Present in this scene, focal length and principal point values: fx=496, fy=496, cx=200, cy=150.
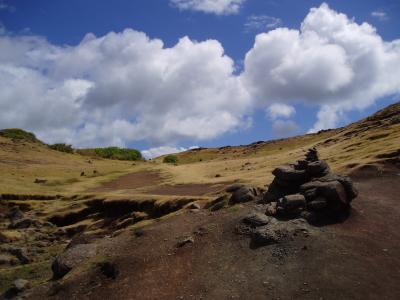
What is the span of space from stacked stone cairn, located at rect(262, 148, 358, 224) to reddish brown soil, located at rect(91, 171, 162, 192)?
106ft

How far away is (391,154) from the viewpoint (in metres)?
36.6

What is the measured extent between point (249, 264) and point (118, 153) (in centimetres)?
10571

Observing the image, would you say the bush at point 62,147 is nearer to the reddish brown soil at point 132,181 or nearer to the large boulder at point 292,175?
the reddish brown soil at point 132,181

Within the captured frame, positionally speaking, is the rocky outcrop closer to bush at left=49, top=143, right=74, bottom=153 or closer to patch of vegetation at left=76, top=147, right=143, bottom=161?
bush at left=49, top=143, right=74, bottom=153

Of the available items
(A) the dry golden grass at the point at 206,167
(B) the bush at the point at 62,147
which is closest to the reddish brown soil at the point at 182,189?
(A) the dry golden grass at the point at 206,167

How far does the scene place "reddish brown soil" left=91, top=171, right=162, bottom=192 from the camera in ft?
191

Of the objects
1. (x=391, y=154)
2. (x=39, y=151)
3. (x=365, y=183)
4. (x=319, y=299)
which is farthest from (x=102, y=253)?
(x=39, y=151)

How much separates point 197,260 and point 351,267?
7.07 meters

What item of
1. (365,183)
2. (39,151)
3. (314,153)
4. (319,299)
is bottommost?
(319,299)

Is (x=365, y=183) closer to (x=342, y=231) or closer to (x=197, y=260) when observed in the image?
(x=342, y=231)

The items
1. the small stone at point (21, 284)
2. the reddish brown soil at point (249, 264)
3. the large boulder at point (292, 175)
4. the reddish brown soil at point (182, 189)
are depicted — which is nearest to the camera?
the reddish brown soil at point (249, 264)

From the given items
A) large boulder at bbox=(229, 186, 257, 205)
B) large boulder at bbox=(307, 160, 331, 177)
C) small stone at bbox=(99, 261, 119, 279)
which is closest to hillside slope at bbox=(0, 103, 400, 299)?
small stone at bbox=(99, 261, 119, 279)

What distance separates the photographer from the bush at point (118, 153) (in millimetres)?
115331

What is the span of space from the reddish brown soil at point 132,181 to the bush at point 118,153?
134 feet
